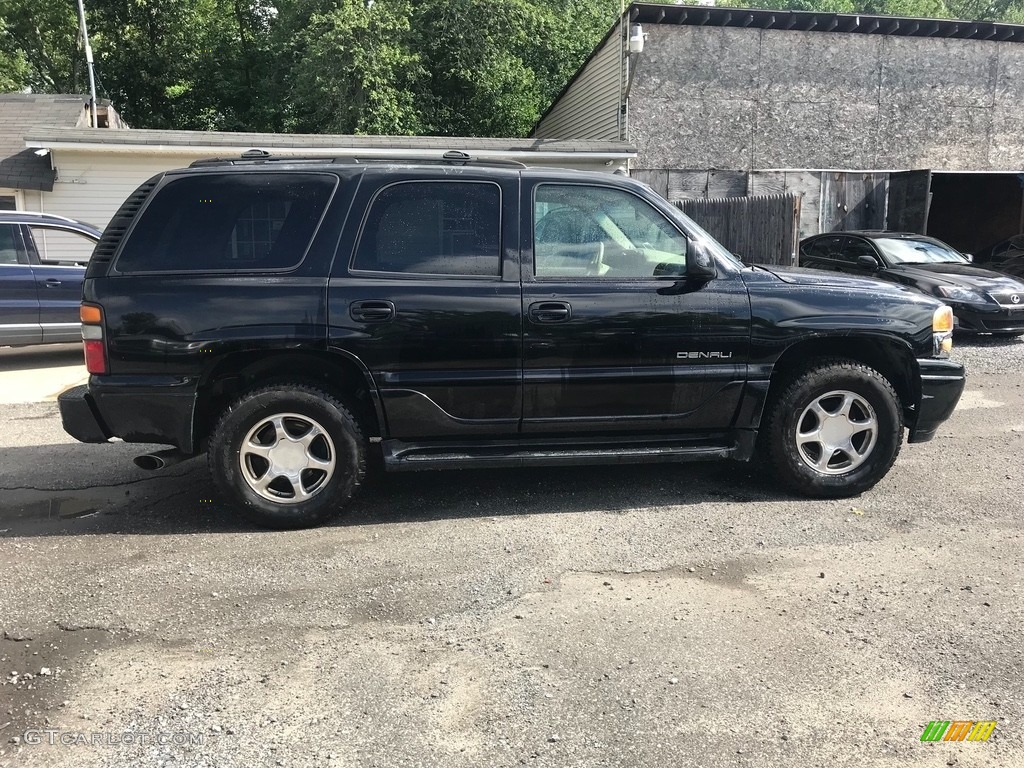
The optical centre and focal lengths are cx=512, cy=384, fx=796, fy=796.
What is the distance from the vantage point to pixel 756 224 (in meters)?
12.9

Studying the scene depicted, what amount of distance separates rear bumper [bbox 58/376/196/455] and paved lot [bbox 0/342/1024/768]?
58 centimetres

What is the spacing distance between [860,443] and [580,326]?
1.94 meters

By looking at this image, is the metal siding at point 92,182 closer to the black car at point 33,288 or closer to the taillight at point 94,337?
the black car at point 33,288

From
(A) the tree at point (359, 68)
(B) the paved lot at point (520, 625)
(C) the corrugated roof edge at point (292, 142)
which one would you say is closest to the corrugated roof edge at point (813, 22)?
(C) the corrugated roof edge at point (292, 142)

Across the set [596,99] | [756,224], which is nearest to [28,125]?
[596,99]

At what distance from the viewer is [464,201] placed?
456 centimetres

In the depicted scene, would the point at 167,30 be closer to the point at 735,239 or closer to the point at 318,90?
the point at 318,90

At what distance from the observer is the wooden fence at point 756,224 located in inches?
476

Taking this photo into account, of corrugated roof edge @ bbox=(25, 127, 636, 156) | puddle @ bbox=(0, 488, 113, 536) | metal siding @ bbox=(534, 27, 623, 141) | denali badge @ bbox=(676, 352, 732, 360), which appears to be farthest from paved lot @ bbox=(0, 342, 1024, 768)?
metal siding @ bbox=(534, 27, 623, 141)

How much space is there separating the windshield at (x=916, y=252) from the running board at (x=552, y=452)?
27.3 ft

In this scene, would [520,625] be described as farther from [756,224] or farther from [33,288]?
[756,224]

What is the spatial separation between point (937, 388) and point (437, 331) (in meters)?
3.05

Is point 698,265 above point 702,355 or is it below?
above

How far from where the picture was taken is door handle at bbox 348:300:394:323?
4.34 metres
